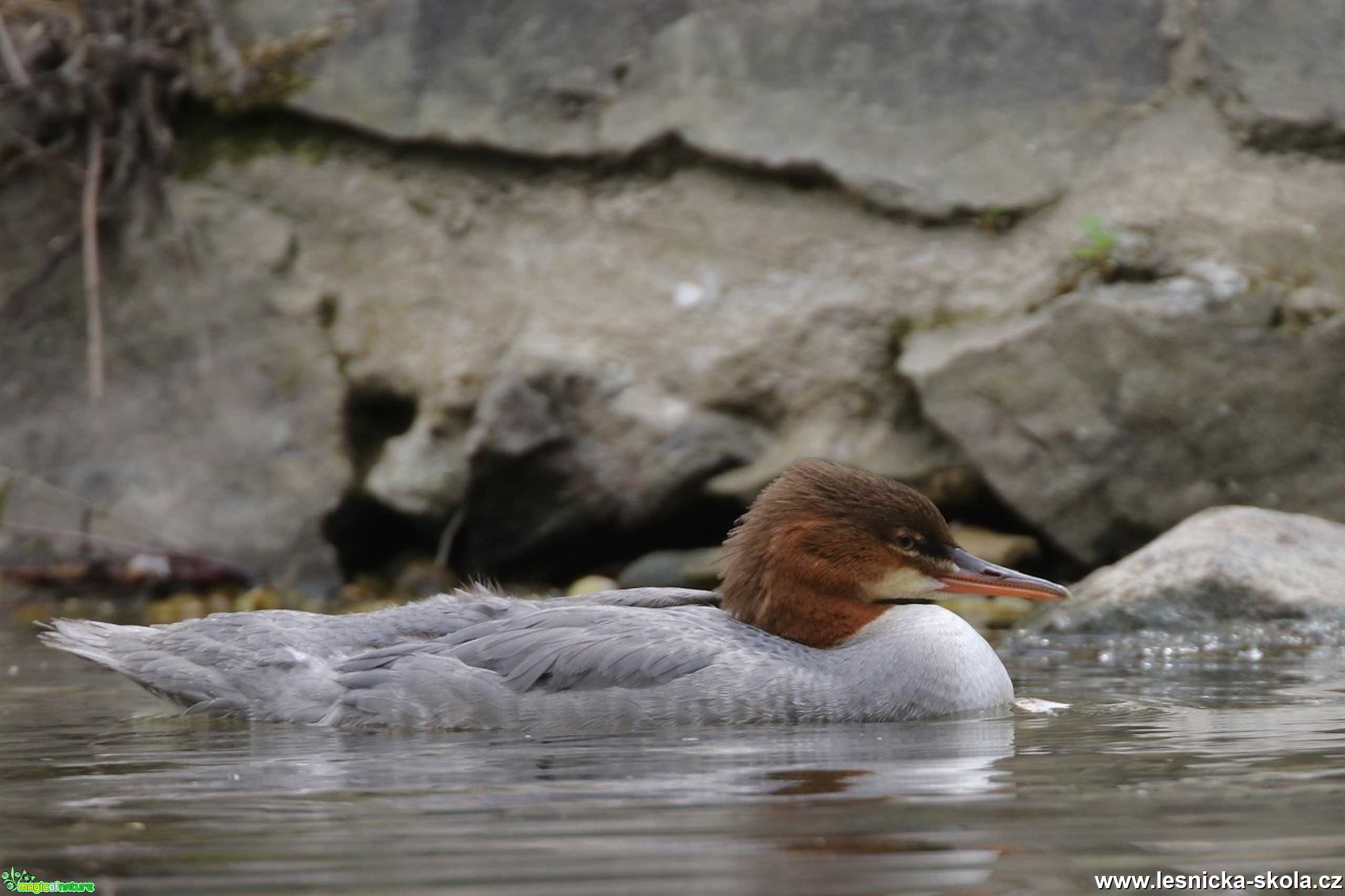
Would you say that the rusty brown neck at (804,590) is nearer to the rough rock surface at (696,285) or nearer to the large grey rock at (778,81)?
the rough rock surface at (696,285)

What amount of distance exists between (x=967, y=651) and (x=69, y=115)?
18.6 ft

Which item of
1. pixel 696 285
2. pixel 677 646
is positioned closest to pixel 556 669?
pixel 677 646

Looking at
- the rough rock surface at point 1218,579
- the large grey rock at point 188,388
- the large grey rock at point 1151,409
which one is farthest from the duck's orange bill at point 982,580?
the large grey rock at point 188,388

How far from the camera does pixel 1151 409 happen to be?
7234mm

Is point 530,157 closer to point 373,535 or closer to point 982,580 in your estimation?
point 373,535

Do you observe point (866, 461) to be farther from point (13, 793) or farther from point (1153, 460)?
point (13, 793)

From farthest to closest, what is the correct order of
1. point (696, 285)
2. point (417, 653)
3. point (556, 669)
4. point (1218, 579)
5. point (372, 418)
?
1. point (372, 418)
2. point (696, 285)
3. point (1218, 579)
4. point (417, 653)
5. point (556, 669)

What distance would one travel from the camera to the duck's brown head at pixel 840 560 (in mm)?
4996

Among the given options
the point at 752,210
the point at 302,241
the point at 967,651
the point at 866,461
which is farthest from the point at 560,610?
the point at 302,241

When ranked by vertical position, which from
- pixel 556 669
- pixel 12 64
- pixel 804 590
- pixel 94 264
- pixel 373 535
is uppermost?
pixel 12 64

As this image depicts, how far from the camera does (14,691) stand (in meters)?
5.65

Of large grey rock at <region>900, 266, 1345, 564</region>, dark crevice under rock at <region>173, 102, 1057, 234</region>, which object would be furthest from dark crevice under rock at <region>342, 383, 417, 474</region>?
large grey rock at <region>900, 266, 1345, 564</region>

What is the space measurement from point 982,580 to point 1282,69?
12.1 feet

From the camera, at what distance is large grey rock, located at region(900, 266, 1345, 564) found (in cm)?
714
